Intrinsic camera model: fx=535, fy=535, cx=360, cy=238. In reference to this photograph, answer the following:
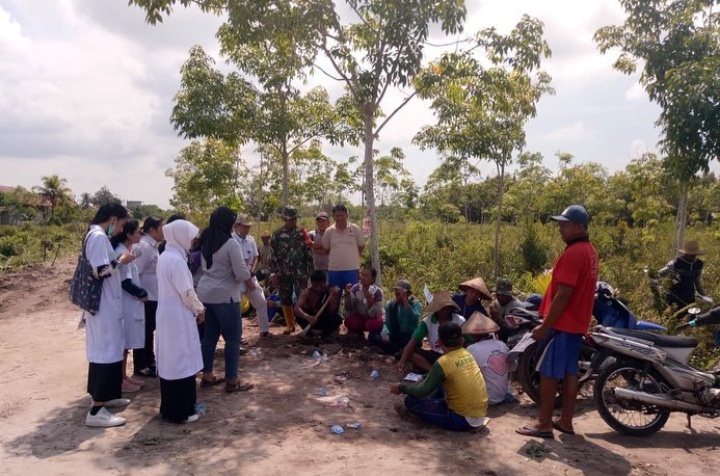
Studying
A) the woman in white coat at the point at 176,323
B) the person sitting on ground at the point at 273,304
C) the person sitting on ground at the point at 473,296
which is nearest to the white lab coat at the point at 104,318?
the woman in white coat at the point at 176,323

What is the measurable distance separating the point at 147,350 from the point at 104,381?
1319mm

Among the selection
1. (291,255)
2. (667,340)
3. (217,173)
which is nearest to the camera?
(667,340)

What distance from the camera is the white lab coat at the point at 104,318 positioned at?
4.33 metres

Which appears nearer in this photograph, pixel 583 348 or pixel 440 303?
pixel 583 348

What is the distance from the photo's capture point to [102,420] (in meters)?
4.33

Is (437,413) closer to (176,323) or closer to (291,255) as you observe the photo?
(176,323)

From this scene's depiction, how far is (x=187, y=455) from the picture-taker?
152 inches

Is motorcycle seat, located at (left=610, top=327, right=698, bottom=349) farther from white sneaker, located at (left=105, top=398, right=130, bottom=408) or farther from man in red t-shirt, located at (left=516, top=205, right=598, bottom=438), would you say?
white sneaker, located at (left=105, top=398, right=130, bottom=408)

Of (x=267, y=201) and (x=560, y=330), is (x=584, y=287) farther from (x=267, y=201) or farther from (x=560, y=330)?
(x=267, y=201)

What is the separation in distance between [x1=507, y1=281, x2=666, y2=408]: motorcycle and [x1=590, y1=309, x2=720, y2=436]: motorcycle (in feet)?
1.02

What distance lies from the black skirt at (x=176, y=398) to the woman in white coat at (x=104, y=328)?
14.3 inches

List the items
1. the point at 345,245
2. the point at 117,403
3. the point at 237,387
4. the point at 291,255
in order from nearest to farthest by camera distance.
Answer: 1. the point at 117,403
2. the point at 237,387
3. the point at 345,245
4. the point at 291,255

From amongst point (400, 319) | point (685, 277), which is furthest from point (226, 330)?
point (685, 277)

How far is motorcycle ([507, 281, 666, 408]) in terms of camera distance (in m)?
4.92
